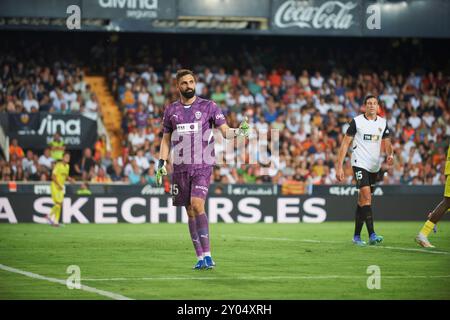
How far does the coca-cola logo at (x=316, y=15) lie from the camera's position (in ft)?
109

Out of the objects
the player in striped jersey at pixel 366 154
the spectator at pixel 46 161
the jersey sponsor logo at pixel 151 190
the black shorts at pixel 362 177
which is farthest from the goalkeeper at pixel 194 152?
the spectator at pixel 46 161

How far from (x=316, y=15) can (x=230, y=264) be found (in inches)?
851

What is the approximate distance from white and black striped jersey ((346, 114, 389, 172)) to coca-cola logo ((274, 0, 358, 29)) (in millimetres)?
17113

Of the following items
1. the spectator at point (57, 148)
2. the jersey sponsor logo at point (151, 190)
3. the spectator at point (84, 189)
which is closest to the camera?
the spectator at point (84, 189)

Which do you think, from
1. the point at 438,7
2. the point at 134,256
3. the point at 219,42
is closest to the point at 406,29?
the point at 438,7

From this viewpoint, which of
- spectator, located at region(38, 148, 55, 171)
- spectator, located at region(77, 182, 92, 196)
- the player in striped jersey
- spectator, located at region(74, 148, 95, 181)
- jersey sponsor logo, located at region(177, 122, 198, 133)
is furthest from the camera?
spectator, located at region(38, 148, 55, 171)

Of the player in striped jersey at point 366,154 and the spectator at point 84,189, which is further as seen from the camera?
the spectator at point 84,189

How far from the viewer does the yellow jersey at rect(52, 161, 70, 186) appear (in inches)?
956

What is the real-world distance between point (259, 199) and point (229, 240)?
8.19m

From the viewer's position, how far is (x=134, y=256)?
14555 millimetres

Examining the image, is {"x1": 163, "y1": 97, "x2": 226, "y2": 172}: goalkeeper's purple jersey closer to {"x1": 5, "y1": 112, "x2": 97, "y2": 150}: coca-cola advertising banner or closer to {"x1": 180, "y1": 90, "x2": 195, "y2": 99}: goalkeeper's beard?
{"x1": 180, "y1": 90, "x2": 195, "y2": 99}: goalkeeper's beard

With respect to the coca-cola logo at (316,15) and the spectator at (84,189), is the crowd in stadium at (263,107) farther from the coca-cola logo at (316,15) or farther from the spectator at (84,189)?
the coca-cola logo at (316,15)

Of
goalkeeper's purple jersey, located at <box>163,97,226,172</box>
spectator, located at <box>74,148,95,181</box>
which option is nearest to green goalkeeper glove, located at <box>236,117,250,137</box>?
goalkeeper's purple jersey, located at <box>163,97,226,172</box>

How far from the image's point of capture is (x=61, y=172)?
24.4m
